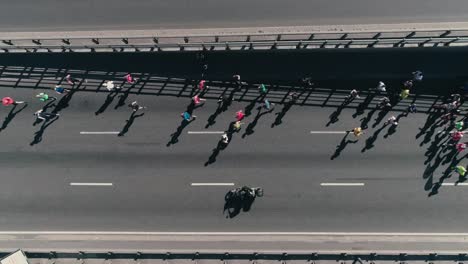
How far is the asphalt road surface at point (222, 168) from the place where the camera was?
32.4m

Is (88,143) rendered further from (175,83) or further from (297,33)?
(297,33)

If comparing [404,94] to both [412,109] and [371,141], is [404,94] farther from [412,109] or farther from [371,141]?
[371,141]

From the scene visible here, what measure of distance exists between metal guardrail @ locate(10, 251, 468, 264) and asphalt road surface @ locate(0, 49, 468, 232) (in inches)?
82.5

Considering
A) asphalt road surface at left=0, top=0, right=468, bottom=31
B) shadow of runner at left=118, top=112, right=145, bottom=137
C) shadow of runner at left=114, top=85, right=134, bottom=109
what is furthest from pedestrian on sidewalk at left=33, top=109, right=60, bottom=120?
asphalt road surface at left=0, top=0, right=468, bottom=31

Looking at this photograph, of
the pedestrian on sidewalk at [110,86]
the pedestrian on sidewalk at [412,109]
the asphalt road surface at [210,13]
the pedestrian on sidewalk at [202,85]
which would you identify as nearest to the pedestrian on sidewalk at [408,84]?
the pedestrian on sidewalk at [412,109]

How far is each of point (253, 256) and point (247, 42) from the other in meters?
18.1

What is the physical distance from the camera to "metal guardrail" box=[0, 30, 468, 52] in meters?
32.8

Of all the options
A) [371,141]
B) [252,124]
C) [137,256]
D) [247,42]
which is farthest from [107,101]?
[371,141]

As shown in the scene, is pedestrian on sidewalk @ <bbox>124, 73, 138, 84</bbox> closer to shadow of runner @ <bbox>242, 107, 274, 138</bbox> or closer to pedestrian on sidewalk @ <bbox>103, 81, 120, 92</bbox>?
pedestrian on sidewalk @ <bbox>103, 81, 120, 92</bbox>

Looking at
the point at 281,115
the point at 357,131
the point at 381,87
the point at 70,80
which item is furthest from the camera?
the point at 70,80

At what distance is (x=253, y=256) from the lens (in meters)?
31.3

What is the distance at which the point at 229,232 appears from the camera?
32406 millimetres

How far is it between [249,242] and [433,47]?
76.3 ft

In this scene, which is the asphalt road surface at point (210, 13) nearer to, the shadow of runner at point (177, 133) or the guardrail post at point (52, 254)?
the shadow of runner at point (177, 133)
